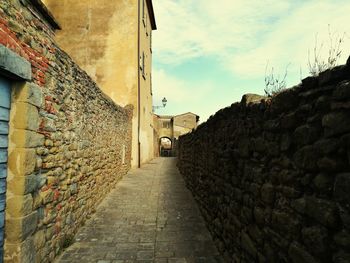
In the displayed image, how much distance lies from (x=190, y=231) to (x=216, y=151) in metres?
1.57

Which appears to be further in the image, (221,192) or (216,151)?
(216,151)

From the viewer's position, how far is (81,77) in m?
5.61

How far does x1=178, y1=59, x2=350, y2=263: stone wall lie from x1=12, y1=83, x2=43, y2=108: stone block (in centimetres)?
247

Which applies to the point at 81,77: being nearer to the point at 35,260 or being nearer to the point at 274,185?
the point at 35,260

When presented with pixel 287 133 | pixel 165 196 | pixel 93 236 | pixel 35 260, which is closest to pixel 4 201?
pixel 35 260

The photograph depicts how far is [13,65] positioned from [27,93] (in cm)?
42

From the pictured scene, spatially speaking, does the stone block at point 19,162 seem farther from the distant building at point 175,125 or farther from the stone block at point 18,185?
the distant building at point 175,125

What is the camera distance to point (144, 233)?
5.20m

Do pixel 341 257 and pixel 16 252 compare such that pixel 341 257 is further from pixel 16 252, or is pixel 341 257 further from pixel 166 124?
pixel 166 124

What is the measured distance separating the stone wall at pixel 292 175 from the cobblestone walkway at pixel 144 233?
2.84 ft

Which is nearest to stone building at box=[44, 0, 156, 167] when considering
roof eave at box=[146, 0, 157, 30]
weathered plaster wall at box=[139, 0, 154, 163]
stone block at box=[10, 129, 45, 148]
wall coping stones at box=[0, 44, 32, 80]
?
weathered plaster wall at box=[139, 0, 154, 163]

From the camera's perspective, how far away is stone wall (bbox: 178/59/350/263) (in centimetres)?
162

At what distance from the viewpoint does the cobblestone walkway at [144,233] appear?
420 centimetres

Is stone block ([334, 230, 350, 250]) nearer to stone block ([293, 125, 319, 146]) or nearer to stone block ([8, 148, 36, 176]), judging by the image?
stone block ([293, 125, 319, 146])
